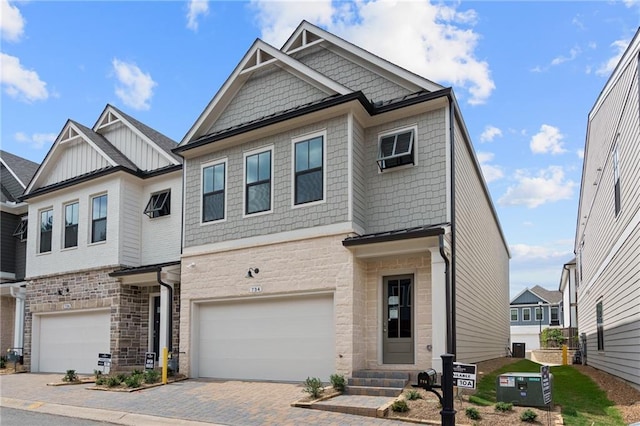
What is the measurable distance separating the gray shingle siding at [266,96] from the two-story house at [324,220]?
44mm

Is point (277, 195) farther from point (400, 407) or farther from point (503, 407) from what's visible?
point (503, 407)

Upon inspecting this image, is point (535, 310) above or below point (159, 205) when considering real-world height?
below

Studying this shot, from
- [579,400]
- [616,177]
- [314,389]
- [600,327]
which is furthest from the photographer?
[600,327]

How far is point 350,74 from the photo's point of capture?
15.5 metres

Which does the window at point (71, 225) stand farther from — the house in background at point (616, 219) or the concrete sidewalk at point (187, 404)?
the house in background at point (616, 219)

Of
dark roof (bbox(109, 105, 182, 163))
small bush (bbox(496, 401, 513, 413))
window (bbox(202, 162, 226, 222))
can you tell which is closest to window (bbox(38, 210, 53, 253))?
dark roof (bbox(109, 105, 182, 163))

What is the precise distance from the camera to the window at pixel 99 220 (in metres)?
19.2

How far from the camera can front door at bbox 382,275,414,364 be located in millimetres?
13117

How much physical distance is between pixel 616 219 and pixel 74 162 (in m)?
17.9

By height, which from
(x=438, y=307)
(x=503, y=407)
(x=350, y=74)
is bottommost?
(x=503, y=407)

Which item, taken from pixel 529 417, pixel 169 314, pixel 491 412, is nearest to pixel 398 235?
pixel 491 412

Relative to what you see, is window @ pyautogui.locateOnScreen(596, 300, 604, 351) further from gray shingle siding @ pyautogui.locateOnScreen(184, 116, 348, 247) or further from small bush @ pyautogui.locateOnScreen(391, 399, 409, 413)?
small bush @ pyautogui.locateOnScreen(391, 399, 409, 413)

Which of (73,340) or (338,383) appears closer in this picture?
(338,383)

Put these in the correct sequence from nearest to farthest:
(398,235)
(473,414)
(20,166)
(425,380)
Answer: (425,380)
(473,414)
(398,235)
(20,166)
